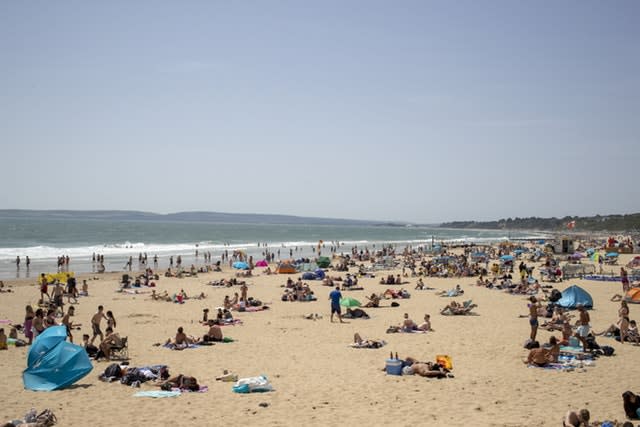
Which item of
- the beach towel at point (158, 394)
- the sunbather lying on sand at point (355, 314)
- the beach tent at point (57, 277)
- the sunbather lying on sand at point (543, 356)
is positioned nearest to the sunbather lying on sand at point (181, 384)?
the beach towel at point (158, 394)

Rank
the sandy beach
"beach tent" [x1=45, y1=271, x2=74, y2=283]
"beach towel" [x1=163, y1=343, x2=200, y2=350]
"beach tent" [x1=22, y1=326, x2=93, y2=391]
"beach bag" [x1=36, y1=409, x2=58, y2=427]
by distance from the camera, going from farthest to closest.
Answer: "beach tent" [x1=45, y1=271, x2=74, y2=283], "beach towel" [x1=163, y1=343, x2=200, y2=350], "beach tent" [x1=22, y1=326, x2=93, y2=391], the sandy beach, "beach bag" [x1=36, y1=409, x2=58, y2=427]

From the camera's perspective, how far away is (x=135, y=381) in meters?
9.68

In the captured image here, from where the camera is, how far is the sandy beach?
26.4 ft

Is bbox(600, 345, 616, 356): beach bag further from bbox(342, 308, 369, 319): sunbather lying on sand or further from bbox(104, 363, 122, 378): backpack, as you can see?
bbox(104, 363, 122, 378): backpack

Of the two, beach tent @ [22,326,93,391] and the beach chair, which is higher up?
beach tent @ [22,326,93,391]

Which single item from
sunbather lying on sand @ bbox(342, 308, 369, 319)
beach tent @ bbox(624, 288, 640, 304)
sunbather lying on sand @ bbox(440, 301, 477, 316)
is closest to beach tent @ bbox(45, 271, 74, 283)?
sunbather lying on sand @ bbox(342, 308, 369, 319)

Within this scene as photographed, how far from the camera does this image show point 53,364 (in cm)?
954

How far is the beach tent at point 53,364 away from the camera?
30.9 feet

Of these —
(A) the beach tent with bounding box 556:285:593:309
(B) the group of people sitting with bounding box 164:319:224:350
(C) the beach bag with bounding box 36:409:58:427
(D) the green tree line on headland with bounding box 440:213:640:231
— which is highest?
(D) the green tree line on headland with bounding box 440:213:640:231

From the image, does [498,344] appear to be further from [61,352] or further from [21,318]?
[21,318]

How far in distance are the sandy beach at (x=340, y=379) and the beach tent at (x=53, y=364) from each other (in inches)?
8.4

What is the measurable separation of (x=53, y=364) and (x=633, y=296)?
768 inches

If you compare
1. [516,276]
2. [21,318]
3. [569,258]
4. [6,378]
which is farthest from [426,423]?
[569,258]

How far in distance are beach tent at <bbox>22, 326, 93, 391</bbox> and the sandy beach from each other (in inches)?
8.4
